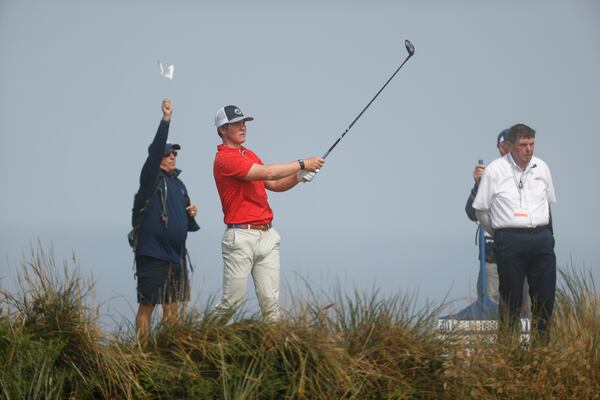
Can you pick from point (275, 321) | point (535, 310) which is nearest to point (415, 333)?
point (275, 321)

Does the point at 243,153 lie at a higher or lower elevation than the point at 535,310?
higher

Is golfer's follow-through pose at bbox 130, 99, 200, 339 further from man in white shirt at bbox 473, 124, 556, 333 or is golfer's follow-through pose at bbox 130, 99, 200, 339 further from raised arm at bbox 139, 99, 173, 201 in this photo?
man in white shirt at bbox 473, 124, 556, 333

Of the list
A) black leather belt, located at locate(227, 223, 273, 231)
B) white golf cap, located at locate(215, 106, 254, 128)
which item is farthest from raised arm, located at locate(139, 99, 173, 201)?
black leather belt, located at locate(227, 223, 273, 231)

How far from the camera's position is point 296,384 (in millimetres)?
7219

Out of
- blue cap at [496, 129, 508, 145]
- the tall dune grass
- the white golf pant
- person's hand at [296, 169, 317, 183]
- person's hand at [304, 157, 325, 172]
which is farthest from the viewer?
blue cap at [496, 129, 508, 145]

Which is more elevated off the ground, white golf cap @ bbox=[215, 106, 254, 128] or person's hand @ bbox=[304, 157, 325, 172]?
white golf cap @ bbox=[215, 106, 254, 128]

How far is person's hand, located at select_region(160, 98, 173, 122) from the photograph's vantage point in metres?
8.43

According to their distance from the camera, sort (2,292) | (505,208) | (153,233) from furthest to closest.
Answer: (505,208), (153,233), (2,292)

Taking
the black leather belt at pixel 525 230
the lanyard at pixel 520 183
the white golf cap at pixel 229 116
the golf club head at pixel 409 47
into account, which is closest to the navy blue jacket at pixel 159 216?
the white golf cap at pixel 229 116

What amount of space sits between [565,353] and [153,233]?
3289 mm

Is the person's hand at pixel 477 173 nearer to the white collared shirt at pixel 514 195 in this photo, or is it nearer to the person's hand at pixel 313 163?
the white collared shirt at pixel 514 195

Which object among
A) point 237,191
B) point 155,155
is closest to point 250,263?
point 237,191

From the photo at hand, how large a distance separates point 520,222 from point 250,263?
2.31m

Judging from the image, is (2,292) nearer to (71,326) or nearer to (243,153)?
(71,326)
